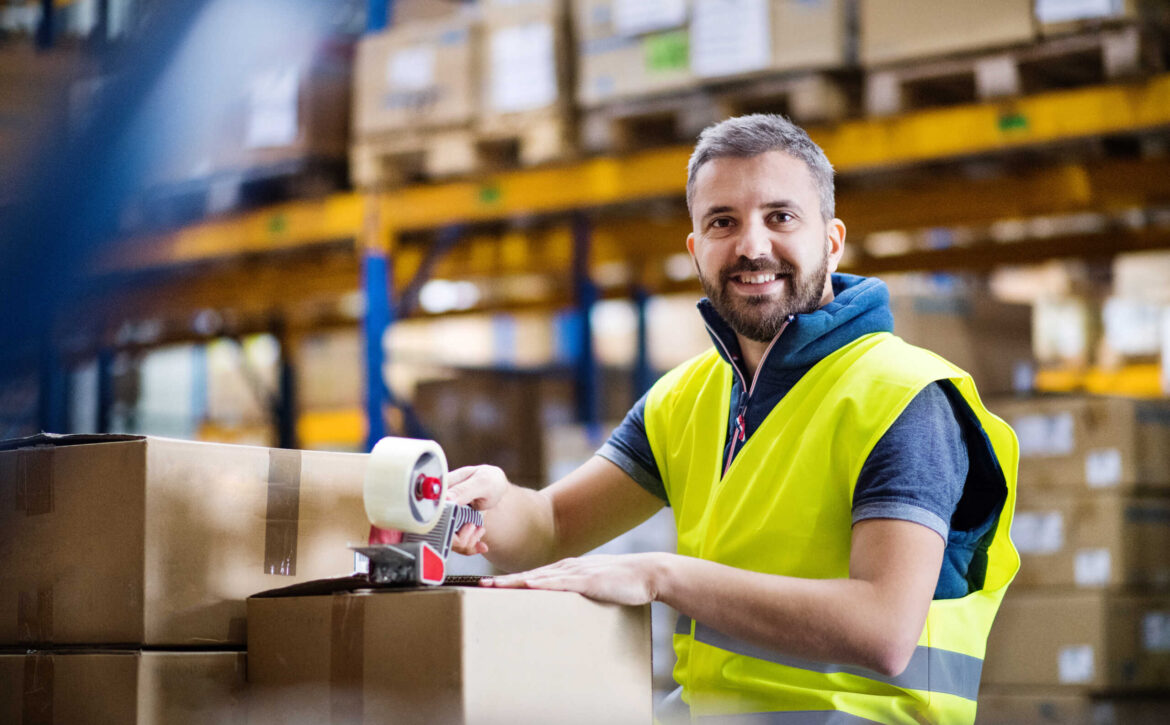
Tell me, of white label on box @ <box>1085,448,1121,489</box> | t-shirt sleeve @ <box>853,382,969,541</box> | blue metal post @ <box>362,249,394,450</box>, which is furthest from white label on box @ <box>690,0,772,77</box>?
t-shirt sleeve @ <box>853,382,969,541</box>

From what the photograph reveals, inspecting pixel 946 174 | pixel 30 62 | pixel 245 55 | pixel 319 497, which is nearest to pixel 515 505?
pixel 319 497

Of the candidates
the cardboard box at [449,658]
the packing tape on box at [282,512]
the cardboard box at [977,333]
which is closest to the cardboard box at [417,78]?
the cardboard box at [977,333]

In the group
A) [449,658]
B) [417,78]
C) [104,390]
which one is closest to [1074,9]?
[417,78]

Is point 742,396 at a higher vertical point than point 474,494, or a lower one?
higher

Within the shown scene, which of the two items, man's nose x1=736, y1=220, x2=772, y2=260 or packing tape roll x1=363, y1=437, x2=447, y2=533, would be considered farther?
man's nose x1=736, y1=220, x2=772, y2=260

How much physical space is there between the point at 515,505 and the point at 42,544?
2.61ft

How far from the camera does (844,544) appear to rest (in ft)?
6.23

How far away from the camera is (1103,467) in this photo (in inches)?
174

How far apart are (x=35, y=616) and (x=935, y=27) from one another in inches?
141

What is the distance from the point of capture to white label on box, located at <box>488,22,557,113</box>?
16.7 ft

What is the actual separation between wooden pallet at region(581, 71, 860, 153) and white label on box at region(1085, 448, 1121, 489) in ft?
5.12

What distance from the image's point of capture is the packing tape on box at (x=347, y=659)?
1.63 metres

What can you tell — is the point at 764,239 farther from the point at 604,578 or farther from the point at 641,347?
the point at 641,347

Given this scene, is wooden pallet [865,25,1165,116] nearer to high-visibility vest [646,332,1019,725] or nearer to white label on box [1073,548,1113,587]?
white label on box [1073,548,1113,587]
